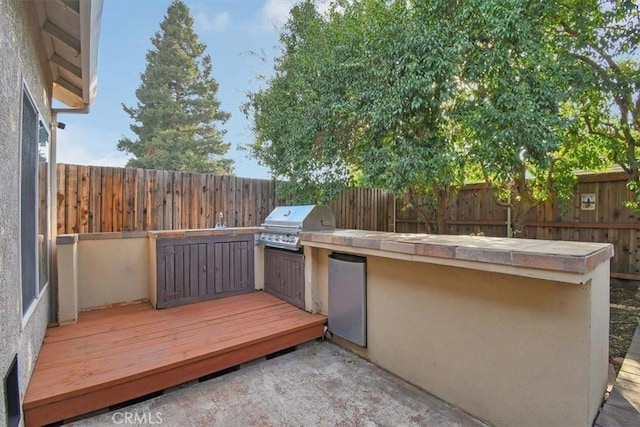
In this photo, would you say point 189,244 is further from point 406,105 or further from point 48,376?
point 406,105

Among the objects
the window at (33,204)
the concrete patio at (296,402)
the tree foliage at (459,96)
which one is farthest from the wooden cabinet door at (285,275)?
the window at (33,204)

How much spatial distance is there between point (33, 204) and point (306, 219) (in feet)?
8.48

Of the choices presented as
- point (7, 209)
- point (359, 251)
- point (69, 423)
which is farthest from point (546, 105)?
point (69, 423)

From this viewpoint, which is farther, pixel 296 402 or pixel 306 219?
pixel 306 219

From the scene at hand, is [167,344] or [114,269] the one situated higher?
[114,269]

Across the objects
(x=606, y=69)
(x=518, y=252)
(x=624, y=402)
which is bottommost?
(x=624, y=402)

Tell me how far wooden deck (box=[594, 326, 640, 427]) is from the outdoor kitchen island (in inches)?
3.0

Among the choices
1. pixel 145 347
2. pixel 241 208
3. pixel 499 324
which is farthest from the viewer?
pixel 241 208

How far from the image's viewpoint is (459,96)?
468cm

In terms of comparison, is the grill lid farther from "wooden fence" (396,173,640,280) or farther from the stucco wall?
"wooden fence" (396,173,640,280)

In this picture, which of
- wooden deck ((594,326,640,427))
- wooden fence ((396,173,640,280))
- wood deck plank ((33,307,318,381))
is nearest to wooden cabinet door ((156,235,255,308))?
wood deck plank ((33,307,318,381))

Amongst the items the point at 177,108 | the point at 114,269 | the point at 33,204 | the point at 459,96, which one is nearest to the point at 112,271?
the point at 114,269

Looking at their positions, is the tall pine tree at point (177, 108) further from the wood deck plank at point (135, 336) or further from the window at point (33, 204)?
the wood deck plank at point (135, 336)

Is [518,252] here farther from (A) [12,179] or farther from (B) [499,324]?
(A) [12,179]
